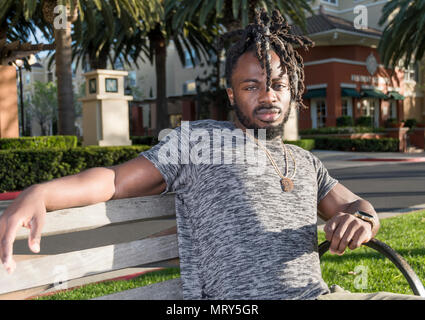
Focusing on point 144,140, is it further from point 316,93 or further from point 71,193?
point 71,193

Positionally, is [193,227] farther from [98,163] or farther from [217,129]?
[98,163]

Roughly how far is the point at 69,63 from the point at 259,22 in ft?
48.1

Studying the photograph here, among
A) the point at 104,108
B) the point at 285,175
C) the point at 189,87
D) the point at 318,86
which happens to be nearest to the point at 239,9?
the point at 104,108

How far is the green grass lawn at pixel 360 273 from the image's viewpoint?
394 centimetres

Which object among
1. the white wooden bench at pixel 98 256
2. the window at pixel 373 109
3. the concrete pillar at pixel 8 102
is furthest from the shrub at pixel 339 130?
the white wooden bench at pixel 98 256

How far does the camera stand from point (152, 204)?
88.9 inches

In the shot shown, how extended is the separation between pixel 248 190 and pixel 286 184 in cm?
20

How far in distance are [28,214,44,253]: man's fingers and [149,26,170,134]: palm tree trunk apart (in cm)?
2365

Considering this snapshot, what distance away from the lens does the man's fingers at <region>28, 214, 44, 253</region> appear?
4.58 feet

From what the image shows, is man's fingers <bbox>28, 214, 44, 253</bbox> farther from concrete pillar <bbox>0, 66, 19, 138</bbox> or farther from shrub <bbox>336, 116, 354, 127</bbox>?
shrub <bbox>336, 116, 354, 127</bbox>

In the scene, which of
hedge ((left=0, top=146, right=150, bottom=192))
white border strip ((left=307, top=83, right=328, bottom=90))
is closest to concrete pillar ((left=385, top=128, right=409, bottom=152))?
white border strip ((left=307, top=83, right=328, bottom=90))

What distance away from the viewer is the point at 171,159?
2.09 metres

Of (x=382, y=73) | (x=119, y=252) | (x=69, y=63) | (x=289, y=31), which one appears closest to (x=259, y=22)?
(x=289, y=31)
